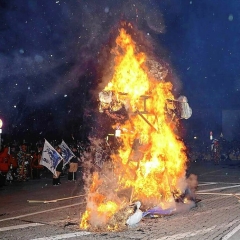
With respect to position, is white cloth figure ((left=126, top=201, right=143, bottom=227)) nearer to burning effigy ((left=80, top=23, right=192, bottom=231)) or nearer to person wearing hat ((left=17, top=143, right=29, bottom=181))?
burning effigy ((left=80, top=23, right=192, bottom=231))

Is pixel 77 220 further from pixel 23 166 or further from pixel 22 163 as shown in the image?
pixel 23 166

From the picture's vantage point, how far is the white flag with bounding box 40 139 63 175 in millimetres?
15289

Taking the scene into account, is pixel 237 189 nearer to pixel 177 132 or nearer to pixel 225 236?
pixel 177 132

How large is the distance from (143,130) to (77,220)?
10.1 ft

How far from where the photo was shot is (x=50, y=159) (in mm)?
15438

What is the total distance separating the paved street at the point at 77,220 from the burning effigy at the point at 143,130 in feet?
2.76

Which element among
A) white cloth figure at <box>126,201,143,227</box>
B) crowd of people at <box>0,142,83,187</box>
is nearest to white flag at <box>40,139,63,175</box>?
crowd of people at <box>0,142,83,187</box>

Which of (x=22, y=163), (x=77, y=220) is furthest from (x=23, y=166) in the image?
(x=77, y=220)

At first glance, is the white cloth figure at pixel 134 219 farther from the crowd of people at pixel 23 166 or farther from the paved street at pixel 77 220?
the crowd of people at pixel 23 166

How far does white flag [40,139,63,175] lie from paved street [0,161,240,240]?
2.13 metres

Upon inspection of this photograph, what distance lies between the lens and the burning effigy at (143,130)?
30.0 ft

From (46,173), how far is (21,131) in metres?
15.0

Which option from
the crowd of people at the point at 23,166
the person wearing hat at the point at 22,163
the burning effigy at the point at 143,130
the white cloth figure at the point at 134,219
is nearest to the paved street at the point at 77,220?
the white cloth figure at the point at 134,219

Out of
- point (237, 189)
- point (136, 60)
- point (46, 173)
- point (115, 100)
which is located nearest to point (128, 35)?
point (136, 60)
